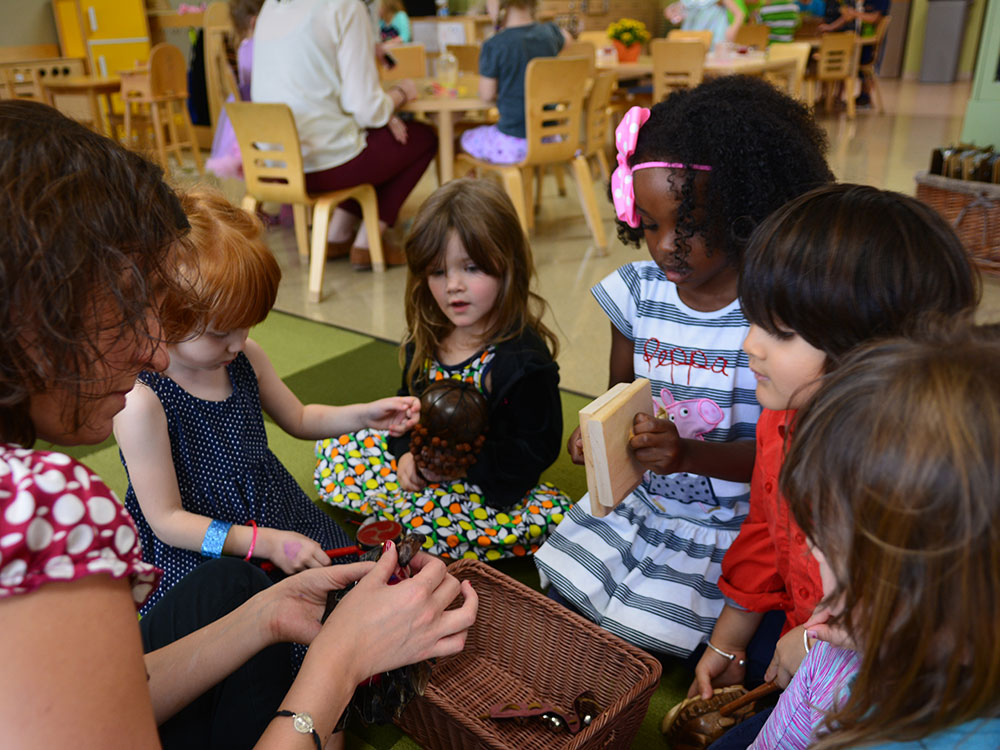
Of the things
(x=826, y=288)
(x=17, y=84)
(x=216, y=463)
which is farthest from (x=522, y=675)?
(x=17, y=84)

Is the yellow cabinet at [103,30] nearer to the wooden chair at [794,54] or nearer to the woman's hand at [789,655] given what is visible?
the wooden chair at [794,54]

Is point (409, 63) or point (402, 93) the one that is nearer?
point (402, 93)

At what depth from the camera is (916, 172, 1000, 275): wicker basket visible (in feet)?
10.6

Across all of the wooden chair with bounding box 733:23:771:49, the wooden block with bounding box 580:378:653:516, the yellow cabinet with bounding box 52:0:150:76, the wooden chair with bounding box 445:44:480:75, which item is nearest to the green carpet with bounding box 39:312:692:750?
the wooden block with bounding box 580:378:653:516

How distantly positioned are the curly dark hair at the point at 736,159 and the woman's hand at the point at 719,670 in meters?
0.71

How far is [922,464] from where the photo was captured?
0.60 m

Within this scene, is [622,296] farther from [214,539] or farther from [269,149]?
[269,149]

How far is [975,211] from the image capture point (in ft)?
10.8

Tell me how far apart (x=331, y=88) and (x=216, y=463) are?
2511mm

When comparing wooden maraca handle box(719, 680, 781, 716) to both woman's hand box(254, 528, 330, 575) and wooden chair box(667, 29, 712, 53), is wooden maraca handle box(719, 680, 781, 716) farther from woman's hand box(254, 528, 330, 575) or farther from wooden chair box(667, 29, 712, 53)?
wooden chair box(667, 29, 712, 53)

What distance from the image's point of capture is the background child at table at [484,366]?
1725mm

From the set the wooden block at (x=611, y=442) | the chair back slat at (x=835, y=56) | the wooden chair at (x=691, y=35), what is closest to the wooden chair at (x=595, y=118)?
the wooden chair at (x=691, y=35)

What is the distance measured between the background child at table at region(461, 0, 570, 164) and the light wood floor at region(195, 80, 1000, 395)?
553 millimetres

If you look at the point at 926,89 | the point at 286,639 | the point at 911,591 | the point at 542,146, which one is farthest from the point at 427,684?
the point at 926,89
